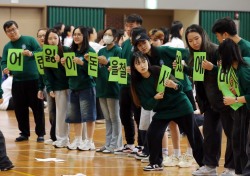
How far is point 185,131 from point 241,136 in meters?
1.23

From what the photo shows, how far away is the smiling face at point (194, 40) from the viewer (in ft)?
27.7

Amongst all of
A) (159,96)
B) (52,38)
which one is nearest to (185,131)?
(159,96)

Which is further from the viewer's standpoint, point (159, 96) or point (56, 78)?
point (56, 78)

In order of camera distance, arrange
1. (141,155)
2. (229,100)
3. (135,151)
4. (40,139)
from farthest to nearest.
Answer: (40,139) → (135,151) → (141,155) → (229,100)

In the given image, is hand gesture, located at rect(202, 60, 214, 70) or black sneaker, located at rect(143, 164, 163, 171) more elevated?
hand gesture, located at rect(202, 60, 214, 70)

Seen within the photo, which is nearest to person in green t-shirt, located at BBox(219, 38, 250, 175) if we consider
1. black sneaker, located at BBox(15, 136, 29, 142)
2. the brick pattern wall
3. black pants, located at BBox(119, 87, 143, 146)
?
black pants, located at BBox(119, 87, 143, 146)

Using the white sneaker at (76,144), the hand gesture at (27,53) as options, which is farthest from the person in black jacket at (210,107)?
the hand gesture at (27,53)

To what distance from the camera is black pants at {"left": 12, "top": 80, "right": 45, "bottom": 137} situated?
11.8 metres

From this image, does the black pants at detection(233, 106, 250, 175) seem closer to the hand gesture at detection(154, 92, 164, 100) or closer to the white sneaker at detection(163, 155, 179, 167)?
the hand gesture at detection(154, 92, 164, 100)

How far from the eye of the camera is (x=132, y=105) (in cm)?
1047

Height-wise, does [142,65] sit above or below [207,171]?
above

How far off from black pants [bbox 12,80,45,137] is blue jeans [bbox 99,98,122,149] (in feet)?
5.41

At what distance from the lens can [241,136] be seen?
7.80 metres

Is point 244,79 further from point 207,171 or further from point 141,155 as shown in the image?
point 141,155
